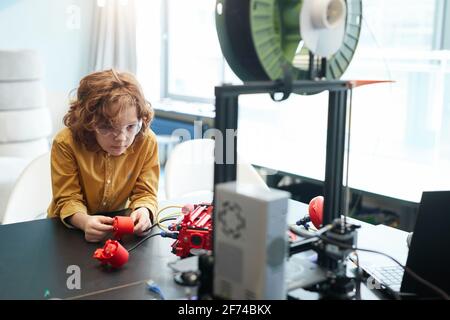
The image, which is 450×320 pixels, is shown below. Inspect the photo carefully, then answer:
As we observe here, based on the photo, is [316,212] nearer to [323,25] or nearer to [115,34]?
[323,25]

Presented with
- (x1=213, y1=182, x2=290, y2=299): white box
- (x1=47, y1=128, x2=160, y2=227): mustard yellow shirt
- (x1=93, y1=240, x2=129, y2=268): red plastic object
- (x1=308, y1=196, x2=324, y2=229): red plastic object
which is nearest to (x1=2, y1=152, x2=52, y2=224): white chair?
(x1=47, y1=128, x2=160, y2=227): mustard yellow shirt

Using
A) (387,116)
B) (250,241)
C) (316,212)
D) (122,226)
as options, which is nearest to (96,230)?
(122,226)

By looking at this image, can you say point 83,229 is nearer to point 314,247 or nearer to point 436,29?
point 314,247

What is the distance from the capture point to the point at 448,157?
238 centimetres

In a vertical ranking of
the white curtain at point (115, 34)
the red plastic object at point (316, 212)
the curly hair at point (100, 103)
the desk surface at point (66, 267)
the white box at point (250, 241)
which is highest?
the white curtain at point (115, 34)

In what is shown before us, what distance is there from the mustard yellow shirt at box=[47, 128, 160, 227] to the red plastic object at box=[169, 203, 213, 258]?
0.28 meters

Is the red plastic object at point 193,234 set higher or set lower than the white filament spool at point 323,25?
lower

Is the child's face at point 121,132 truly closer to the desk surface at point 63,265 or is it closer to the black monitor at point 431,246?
the desk surface at point 63,265

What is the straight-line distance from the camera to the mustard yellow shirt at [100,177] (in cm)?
146

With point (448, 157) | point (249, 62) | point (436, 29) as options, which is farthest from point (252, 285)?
point (436, 29)

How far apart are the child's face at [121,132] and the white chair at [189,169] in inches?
20.8

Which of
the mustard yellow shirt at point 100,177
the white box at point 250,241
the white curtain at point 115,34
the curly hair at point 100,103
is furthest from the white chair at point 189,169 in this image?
the white curtain at point 115,34

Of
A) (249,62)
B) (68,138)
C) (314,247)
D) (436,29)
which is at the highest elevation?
(436,29)
